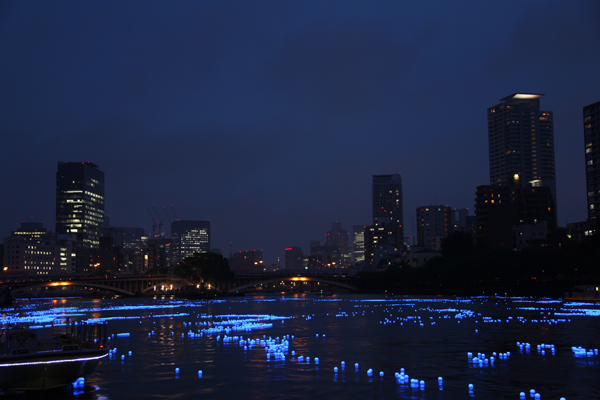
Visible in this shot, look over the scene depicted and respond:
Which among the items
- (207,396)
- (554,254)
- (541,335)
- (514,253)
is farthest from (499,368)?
(514,253)

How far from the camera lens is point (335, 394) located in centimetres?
3039

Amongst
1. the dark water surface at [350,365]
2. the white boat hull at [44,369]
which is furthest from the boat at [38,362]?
the dark water surface at [350,365]

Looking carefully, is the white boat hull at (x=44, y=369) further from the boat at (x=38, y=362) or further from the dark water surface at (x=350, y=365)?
the dark water surface at (x=350, y=365)

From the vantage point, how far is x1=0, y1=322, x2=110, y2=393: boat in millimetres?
29203

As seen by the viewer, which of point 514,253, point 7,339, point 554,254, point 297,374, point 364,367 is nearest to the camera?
point 7,339

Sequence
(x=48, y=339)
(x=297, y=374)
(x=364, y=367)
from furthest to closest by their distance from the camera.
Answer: (x=364, y=367), (x=297, y=374), (x=48, y=339)

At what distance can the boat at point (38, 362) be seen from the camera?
29.2 meters

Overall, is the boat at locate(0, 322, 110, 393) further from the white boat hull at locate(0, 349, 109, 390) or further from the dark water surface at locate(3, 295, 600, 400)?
the dark water surface at locate(3, 295, 600, 400)

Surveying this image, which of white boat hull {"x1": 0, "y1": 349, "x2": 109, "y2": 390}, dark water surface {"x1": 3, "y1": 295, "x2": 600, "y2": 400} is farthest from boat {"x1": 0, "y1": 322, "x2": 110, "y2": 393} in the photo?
dark water surface {"x1": 3, "y1": 295, "x2": 600, "y2": 400}

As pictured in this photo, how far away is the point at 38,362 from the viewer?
29562 mm

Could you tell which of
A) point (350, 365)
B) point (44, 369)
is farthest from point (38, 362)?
point (350, 365)

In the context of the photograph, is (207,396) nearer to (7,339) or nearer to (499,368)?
(7,339)

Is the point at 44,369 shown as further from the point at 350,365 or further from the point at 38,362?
the point at 350,365

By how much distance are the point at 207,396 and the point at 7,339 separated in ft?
32.9
